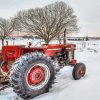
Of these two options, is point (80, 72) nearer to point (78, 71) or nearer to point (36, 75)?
point (78, 71)

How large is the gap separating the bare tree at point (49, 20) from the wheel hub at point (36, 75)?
22069 mm

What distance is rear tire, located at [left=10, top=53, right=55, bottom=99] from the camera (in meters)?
5.95

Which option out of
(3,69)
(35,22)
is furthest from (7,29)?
(3,69)

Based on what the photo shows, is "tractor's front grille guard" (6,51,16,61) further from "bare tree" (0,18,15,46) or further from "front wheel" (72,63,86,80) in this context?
"bare tree" (0,18,15,46)

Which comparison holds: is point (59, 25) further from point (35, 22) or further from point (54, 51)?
point (54, 51)

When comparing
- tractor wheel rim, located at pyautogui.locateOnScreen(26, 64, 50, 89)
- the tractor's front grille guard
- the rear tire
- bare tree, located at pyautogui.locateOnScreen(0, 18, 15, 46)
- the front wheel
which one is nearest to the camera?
the rear tire

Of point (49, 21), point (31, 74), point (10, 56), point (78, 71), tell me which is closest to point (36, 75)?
point (31, 74)

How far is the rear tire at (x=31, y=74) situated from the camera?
595 centimetres

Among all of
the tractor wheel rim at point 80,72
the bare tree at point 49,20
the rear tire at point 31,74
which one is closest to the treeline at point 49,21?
the bare tree at point 49,20

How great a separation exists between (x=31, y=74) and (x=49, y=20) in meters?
23.8

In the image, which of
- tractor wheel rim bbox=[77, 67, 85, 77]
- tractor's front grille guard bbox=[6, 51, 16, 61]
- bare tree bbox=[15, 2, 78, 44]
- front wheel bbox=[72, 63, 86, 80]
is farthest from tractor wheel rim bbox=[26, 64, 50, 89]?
bare tree bbox=[15, 2, 78, 44]

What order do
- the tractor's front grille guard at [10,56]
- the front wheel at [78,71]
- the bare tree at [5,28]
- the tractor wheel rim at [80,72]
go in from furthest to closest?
the bare tree at [5,28]
the tractor wheel rim at [80,72]
the front wheel at [78,71]
the tractor's front grille guard at [10,56]

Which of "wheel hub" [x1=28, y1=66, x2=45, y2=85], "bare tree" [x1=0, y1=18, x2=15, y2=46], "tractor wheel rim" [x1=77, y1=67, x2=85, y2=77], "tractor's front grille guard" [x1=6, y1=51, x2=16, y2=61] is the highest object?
"bare tree" [x1=0, y1=18, x2=15, y2=46]

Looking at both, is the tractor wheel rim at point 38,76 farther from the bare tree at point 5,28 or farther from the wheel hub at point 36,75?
the bare tree at point 5,28
